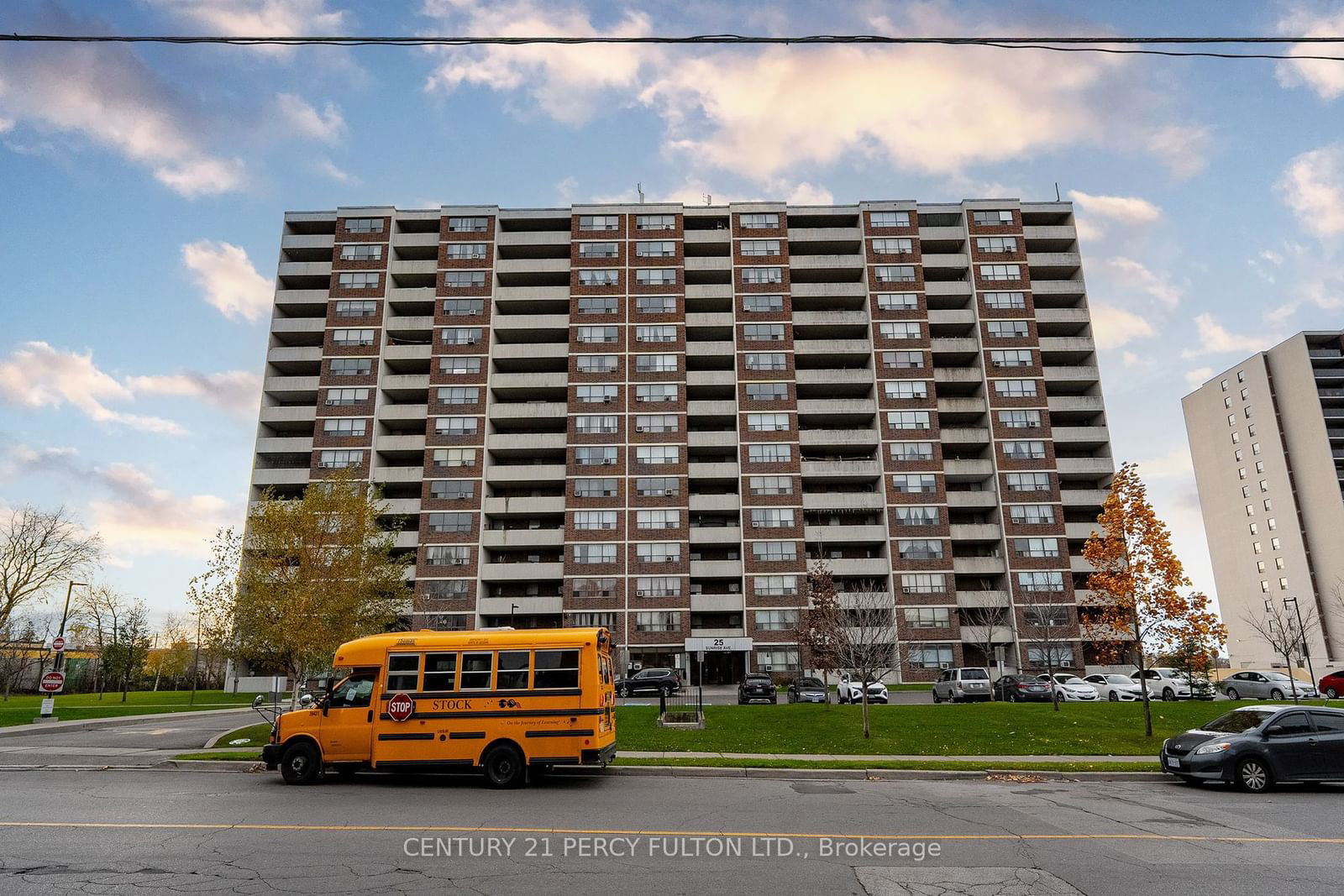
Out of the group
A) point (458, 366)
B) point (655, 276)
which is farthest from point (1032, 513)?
point (458, 366)

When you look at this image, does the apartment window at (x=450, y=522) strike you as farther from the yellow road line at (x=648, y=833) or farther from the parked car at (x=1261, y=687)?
the yellow road line at (x=648, y=833)

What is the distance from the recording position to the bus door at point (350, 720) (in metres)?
14.5

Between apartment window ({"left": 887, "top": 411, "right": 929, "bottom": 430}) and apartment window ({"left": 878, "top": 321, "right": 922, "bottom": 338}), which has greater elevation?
apartment window ({"left": 878, "top": 321, "right": 922, "bottom": 338})

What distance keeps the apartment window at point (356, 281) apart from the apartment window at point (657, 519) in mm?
31667

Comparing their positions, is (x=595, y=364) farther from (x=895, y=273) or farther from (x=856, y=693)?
(x=856, y=693)

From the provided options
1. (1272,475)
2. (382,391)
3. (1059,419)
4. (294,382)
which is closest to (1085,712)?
(1059,419)

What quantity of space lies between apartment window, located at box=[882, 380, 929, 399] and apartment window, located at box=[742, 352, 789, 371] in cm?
886

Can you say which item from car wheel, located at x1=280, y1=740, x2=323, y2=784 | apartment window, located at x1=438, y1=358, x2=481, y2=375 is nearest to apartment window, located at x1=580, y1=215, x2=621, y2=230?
apartment window, located at x1=438, y1=358, x2=481, y2=375

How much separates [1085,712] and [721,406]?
42.0m

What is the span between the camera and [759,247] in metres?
68.2

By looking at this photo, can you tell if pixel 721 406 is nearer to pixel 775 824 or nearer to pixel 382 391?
pixel 382 391

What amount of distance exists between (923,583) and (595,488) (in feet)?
89.4

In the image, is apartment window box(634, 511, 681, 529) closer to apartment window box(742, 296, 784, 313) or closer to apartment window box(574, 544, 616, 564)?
apartment window box(574, 544, 616, 564)

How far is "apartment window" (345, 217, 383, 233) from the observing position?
6912cm
